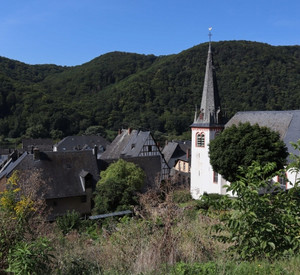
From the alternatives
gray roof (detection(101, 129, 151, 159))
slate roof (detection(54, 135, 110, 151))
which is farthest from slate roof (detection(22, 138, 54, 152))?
gray roof (detection(101, 129, 151, 159))

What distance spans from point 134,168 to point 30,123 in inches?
3053

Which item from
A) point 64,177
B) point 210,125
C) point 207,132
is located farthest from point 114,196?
point 210,125

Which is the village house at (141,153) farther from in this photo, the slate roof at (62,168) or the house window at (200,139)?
the house window at (200,139)

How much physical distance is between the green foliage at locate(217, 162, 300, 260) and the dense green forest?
263 ft

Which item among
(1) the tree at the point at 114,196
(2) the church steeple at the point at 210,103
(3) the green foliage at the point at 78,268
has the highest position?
(2) the church steeple at the point at 210,103

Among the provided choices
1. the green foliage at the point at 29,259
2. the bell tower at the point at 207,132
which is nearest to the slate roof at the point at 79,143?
the bell tower at the point at 207,132

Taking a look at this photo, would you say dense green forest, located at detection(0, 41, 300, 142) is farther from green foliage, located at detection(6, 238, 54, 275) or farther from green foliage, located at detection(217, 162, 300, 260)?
green foliage, located at detection(6, 238, 54, 275)

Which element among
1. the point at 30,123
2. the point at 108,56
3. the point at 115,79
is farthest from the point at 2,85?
the point at 108,56

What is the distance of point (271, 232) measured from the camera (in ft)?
16.8

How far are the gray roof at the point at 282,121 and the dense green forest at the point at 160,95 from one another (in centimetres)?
5438

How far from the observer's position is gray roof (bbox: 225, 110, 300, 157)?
26.2 meters

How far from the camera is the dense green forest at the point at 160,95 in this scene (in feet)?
305

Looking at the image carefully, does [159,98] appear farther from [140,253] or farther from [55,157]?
[140,253]

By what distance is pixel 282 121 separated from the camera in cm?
2788
